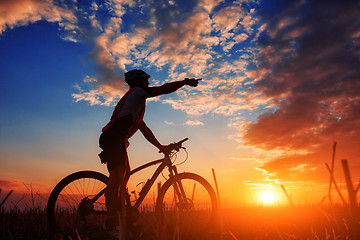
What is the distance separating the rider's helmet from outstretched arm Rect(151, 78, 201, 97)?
42 cm

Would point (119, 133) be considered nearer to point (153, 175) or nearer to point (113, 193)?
point (113, 193)

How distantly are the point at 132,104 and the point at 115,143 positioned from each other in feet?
2.28

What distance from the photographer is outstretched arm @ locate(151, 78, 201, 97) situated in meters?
4.32

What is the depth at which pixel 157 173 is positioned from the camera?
17.1ft

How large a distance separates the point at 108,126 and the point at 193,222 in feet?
7.70

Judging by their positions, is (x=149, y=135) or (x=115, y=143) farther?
(x=149, y=135)

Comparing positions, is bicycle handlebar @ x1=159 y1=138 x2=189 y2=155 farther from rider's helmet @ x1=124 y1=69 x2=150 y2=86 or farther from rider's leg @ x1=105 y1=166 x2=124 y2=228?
rider's helmet @ x1=124 y1=69 x2=150 y2=86

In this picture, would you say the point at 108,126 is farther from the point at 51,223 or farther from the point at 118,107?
the point at 51,223

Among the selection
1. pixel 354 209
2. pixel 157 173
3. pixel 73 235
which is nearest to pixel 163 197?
pixel 157 173

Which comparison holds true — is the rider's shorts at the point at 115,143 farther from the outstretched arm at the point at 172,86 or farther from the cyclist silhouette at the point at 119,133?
the outstretched arm at the point at 172,86

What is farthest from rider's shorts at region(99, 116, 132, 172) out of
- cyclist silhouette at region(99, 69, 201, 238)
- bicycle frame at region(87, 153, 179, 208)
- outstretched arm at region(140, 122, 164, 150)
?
outstretched arm at region(140, 122, 164, 150)

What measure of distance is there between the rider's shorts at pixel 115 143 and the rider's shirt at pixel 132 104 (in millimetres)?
79

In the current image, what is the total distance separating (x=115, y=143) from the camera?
4.20 meters

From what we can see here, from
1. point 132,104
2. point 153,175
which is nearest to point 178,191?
point 153,175
